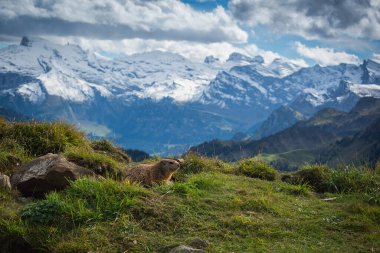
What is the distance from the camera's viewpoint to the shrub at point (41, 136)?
1630cm

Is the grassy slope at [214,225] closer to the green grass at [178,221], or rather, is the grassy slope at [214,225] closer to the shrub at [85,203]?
the green grass at [178,221]

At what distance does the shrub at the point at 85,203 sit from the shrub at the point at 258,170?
22.2ft

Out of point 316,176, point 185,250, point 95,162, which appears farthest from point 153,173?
point 316,176

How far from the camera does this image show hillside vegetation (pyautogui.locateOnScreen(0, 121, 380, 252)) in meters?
9.34

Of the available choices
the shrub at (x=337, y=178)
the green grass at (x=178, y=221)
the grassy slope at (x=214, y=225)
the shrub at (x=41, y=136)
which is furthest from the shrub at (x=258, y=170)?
the shrub at (x=41, y=136)

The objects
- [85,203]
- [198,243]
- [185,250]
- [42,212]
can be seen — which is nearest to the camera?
[185,250]

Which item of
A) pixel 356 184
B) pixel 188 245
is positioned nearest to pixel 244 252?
pixel 188 245

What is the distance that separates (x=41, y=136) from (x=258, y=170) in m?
9.07

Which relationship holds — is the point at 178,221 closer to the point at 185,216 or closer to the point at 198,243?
the point at 185,216

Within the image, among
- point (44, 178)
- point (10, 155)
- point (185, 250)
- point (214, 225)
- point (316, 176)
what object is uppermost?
point (185, 250)

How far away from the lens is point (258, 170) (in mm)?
17062

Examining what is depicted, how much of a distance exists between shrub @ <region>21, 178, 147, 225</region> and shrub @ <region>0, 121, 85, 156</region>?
17.9 ft

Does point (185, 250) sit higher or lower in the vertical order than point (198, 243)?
higher

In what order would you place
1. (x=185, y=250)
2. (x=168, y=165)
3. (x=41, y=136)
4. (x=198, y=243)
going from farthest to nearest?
(x=41, y=136), (x=168, y=165), (x=198, y=243), (x=185, y=250)
